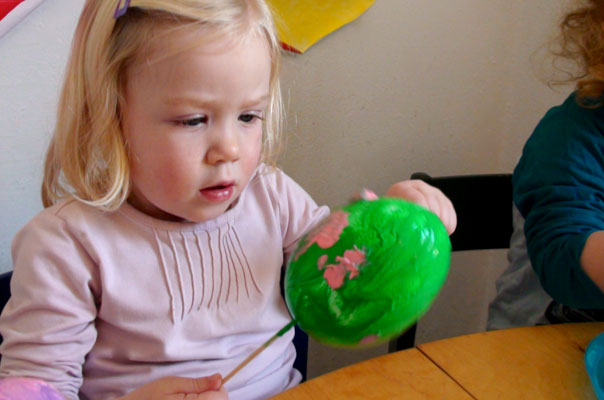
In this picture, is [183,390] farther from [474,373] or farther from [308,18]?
[308,18]

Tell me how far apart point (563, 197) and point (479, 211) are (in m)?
0.21

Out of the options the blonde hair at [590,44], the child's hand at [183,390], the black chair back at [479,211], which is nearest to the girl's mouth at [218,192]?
the child's hand at [183,390]

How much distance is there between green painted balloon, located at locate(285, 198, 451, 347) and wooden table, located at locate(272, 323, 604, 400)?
0.09 metres

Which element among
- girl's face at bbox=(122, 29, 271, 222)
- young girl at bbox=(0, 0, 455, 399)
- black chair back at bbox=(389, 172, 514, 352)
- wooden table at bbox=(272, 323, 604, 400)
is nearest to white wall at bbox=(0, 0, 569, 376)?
black chair back at bbox=(389, 172, 514, 352)

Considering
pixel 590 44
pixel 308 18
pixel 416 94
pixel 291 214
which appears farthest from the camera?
pixel 416 94

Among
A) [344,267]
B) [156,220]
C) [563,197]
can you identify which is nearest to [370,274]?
[344,267]

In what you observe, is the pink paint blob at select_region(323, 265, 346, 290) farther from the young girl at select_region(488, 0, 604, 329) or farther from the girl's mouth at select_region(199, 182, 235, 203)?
the young girl at select_region(488, 0, 604, 329)

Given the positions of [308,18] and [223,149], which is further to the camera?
[308,18]

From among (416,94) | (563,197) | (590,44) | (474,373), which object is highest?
(590,44)

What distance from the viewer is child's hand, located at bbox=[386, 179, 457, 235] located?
0.77m

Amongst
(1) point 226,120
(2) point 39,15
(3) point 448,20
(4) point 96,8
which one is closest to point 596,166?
(3) point 448,20

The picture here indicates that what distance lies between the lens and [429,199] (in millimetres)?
775

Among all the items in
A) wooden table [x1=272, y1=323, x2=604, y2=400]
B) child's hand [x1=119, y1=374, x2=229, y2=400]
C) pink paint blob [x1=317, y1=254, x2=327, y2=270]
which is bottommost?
wooden table [x1=272, y1=323, x2=604, y2=400]

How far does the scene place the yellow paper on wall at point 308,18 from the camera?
45.1 inches
